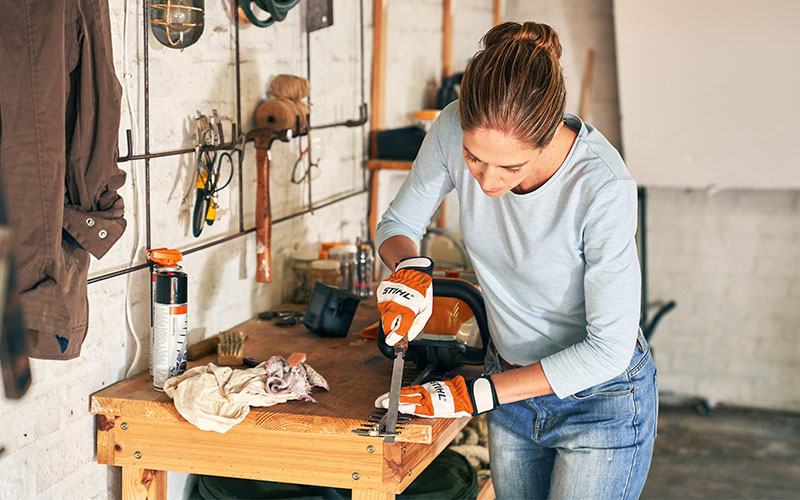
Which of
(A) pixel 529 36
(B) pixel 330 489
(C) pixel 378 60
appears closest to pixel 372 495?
(B) pixel 330 489

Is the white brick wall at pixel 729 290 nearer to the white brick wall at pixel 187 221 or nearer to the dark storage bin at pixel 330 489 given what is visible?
the white brick wall at pixel 187 221

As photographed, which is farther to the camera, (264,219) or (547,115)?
(264,219)

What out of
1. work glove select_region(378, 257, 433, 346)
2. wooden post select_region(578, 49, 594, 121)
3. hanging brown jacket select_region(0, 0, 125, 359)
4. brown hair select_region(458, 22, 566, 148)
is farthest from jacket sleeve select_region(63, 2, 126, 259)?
wooden post select_region(578, 49, 594, 121)

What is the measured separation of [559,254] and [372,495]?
61 cm

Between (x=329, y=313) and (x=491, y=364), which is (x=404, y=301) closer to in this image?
(x=491, y=364)

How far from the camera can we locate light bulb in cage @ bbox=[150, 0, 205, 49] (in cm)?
186

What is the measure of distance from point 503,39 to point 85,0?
75cm

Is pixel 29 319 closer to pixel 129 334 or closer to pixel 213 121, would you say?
pixel 129 334

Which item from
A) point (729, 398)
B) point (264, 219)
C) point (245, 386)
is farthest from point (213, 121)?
point (729, 398)

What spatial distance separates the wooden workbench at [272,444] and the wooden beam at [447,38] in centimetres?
257

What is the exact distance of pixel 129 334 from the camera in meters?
1.89

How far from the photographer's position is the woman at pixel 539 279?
150cm

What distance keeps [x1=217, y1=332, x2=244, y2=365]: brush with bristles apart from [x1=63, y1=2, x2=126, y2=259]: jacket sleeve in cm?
57

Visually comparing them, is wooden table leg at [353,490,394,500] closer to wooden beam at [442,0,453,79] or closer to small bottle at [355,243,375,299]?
small bottle at [355,243,375,299]
